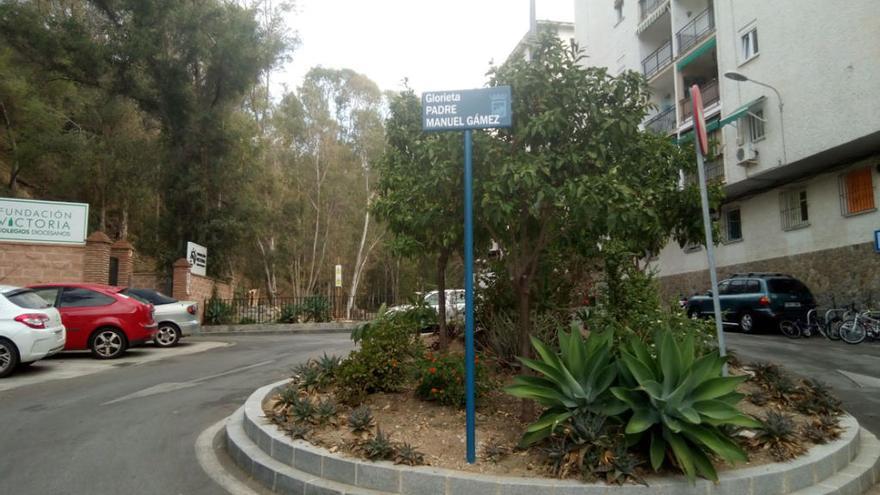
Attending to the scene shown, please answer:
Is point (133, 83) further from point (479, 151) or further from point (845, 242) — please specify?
point (845, 242)

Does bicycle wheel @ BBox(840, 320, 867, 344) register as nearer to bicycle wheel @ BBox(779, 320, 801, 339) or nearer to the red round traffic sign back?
bicycle wheel @ BBox(779, 320, 801, 339)

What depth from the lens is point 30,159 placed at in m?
27.1

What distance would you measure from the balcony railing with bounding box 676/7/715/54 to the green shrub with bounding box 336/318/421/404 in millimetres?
22893

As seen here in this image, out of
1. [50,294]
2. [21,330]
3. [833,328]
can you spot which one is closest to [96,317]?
[50,294]

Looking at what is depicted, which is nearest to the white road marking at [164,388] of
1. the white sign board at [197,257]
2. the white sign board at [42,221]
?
the white sign board at [42,221]

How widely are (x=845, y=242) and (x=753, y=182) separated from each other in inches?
155

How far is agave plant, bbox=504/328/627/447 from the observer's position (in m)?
4.62

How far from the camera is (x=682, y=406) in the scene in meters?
4.35

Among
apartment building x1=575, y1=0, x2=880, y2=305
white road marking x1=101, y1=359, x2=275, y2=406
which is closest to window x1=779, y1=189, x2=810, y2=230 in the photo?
apartment building x1=575, y1=0, x2=880, y2=305

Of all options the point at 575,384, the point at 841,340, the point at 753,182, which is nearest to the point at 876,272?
the point at 841,340

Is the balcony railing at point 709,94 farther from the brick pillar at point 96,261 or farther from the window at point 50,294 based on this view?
the window at point 50,294

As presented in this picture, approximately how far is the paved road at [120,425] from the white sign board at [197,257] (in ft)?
37.7

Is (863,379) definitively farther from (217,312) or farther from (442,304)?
(217,312)

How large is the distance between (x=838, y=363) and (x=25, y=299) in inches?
566
